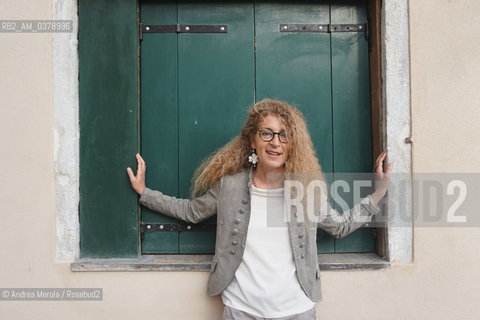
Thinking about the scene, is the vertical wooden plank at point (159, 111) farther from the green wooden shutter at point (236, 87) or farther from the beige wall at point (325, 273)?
the beige wall at point (325, 273)

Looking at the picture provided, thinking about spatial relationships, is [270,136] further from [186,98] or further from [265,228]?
[186,98]

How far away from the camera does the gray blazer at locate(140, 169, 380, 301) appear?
1786 mm

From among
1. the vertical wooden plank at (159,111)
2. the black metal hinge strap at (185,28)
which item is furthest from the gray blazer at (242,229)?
the black metal hinge strap at (185,28)

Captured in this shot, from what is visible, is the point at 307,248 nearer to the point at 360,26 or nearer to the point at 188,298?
the point at 188,298

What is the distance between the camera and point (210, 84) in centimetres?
218

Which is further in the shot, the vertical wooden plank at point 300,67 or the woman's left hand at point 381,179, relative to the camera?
the vertical wooden plank at point 300,67

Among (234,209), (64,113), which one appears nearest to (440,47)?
(234,209)

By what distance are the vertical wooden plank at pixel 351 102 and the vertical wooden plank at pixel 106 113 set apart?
45.2 inches

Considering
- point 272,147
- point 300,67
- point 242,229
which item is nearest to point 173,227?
point 242,229

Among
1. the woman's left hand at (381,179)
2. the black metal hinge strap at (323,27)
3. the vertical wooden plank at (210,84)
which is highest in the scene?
the black metal hinge strap at (323,27)

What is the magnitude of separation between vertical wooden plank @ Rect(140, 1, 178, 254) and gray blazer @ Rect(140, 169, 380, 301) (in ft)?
1.15

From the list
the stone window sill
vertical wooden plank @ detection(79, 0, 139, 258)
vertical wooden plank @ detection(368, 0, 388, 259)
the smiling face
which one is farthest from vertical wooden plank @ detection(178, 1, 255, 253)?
vertical wooden plank @ detection(368, 0, 388, 259)

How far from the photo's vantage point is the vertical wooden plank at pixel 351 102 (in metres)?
2.18

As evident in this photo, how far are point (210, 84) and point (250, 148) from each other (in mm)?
509
